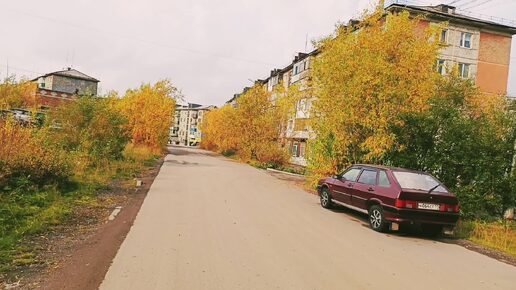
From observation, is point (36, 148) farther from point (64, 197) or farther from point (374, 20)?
point (374, 20)

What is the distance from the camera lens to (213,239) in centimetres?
797

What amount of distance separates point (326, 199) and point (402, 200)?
3849 millimetres

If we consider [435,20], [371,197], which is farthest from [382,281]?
[435,20]

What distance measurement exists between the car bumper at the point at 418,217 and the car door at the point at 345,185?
2139 millimetres

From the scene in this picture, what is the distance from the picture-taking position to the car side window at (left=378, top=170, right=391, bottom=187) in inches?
420

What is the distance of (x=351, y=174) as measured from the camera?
12594mm

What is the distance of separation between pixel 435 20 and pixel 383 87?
25.9 m

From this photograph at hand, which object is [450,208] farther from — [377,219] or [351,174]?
[351,174]

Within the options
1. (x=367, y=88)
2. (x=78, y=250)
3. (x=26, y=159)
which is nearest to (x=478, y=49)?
(x=367, y=88)

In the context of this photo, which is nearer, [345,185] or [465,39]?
[345,185]

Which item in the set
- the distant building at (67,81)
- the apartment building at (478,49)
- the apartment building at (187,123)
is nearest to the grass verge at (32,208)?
the apartment building at (478,49)

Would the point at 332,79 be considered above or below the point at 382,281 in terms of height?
above

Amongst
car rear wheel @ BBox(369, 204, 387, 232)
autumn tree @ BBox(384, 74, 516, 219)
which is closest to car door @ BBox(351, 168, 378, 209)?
car rear wheel @ BBox(369, 204, 387, 232)

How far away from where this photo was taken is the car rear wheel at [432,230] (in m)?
10.4
